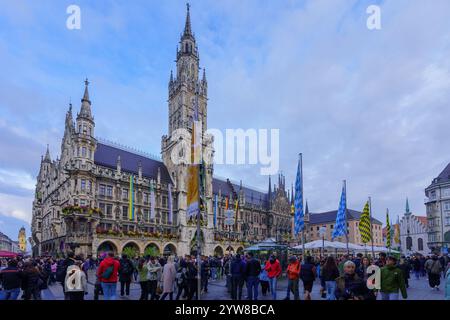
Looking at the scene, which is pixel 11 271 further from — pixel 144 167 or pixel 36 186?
pixel 36 186

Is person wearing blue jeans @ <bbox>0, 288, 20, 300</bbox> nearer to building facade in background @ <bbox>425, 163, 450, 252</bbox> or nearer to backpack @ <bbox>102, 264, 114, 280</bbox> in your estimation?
backpack @ <bbox>102, 264, 114, 280</bbox>

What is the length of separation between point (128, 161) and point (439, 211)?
60.9m

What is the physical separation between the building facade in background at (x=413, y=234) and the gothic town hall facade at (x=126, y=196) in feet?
119

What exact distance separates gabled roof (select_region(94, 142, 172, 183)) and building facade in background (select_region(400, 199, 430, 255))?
56.2m

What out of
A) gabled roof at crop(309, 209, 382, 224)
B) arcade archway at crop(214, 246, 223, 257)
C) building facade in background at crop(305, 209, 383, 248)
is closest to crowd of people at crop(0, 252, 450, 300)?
arcade archway at crop(214, 246, 223, 257)

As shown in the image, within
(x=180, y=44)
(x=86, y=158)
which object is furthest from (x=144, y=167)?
(x=180, y=44)

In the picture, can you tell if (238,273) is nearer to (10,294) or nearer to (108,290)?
(108,290)

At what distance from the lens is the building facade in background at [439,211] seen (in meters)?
70.3

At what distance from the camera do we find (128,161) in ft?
201

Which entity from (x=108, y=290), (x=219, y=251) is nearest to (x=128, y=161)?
(x=219, y=251)

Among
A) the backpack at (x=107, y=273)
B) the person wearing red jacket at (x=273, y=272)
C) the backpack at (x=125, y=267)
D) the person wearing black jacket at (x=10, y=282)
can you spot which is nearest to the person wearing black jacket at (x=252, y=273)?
the person wearing red jacket at (x=273, y=272)

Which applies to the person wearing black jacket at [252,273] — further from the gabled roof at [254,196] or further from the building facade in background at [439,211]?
the gabled roof at [254,196]

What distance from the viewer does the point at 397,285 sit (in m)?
Answer: 8.98
